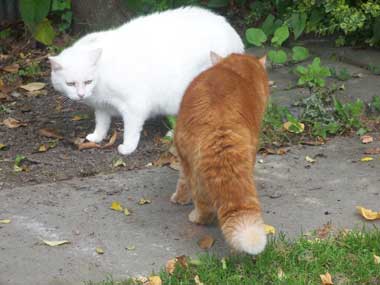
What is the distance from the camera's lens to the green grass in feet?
12.8

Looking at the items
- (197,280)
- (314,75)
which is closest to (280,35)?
(314,75)

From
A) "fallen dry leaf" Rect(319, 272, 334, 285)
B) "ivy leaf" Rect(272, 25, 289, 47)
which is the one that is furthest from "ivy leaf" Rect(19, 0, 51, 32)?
"fallen dry leaf" Rect(319, 272, 334, 285)

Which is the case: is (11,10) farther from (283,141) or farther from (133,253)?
(133,253)

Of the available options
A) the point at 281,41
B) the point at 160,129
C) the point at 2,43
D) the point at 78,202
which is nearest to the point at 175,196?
the point at 78,202

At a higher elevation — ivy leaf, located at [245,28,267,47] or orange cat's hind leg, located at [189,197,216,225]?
orange cat's hind leg, located at [189,197,216,225]

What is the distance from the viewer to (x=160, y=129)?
20.8ft

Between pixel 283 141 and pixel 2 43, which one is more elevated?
pixel 283 141

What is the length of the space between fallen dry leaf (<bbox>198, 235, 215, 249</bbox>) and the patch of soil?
4.23 feet

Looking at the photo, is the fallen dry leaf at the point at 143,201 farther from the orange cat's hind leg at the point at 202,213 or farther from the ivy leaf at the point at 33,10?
the ivy leaf at the point at 33,10

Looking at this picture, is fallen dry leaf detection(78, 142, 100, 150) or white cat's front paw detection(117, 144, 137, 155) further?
fallen dry leaf detection(78, 142, 100, 150)

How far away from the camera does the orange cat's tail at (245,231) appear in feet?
12.1

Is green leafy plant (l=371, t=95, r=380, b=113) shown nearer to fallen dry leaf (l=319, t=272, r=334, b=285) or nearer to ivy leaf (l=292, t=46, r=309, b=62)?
ivy leaf (l=292, t=46, r=309, b=62)

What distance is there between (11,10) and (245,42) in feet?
8.86

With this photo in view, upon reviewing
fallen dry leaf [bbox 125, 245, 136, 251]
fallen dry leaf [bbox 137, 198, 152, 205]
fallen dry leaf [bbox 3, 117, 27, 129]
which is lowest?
fallen dry leaf [bbox 3, 117, 27, 129]
